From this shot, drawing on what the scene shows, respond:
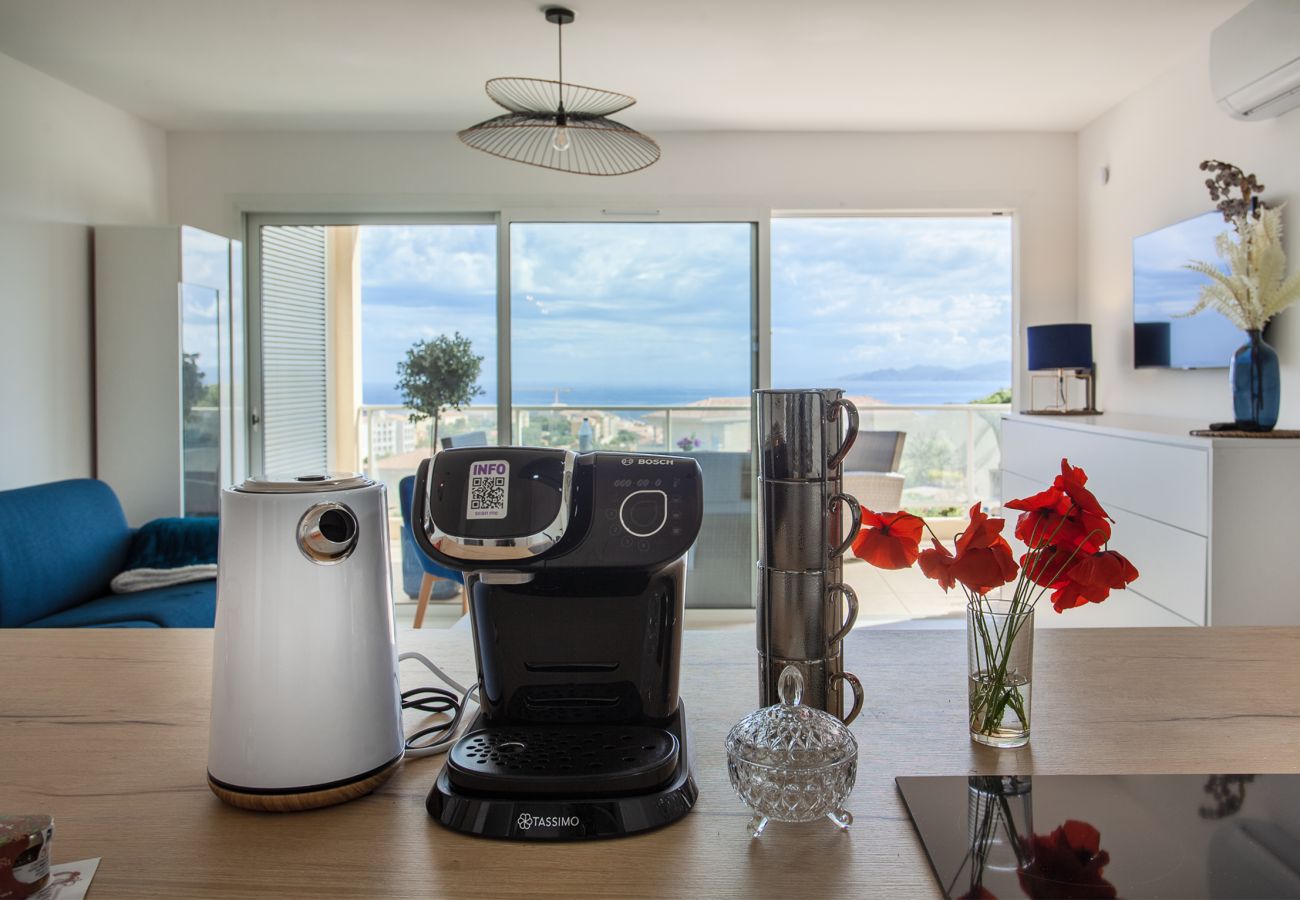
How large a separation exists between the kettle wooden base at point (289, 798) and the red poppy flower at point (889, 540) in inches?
18.4

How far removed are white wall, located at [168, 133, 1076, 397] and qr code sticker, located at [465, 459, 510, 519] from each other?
163 inches

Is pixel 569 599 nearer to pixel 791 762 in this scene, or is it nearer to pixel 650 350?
pixel 791 762

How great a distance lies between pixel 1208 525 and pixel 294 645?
249cm

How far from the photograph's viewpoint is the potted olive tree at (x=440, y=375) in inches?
197

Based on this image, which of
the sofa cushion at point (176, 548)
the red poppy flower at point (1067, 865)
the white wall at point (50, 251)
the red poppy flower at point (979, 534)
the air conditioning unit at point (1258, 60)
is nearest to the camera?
the red poppy flower at point (1067, 865)

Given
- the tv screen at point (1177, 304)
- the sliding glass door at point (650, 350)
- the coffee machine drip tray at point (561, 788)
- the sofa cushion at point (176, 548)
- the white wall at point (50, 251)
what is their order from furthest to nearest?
1. the sliding glass door at point (650, 350)
2. the white wall at point (50, 251)
3. the sofa cushion at point (176, 548)
4. the tv screen at point (1177, 304)
5. the coffee machine drip tray at point (561, 788)

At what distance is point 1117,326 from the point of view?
435cm

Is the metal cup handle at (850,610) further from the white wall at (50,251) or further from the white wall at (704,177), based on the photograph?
the white wall at (704,177)

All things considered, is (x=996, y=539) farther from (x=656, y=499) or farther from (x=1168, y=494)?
(x=1168, y=494)

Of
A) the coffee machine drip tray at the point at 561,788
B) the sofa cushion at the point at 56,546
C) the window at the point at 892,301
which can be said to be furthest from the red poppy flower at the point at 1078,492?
the window at the point at 892,301

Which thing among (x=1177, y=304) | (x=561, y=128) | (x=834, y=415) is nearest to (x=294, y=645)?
(x=834, y=415)

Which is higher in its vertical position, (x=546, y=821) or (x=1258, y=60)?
(x=1258, y=60)

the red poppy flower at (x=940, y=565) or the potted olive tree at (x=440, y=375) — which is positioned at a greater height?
the potted olive tree at (x=440, y=375)

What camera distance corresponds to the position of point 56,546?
325 cm
